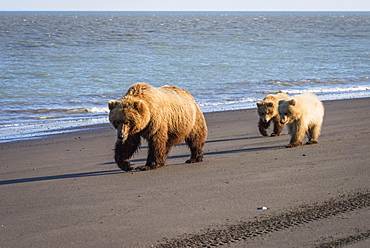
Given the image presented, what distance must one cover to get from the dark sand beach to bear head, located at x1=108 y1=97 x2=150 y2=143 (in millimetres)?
656

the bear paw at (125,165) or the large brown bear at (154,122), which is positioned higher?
the large brown bear at (154,122)

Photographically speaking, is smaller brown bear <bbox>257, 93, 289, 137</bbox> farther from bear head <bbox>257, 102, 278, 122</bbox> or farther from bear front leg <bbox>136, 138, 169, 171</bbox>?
bear front leg <bbox>136, 138, 169, 171</bbox>

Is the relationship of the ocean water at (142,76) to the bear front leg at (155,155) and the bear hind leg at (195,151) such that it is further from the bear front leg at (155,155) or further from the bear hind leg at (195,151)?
the bear front leg at (155,155)

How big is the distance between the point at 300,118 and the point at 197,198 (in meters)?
4.45

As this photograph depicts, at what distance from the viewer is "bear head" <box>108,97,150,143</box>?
7598mm

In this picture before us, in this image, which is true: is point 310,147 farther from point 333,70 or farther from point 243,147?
point 333,70

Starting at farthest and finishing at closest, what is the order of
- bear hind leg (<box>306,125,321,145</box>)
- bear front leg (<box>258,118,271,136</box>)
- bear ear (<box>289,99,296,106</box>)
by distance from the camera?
bear front leg (<box>258,118,271,136</box>)
bear hind leg (<box>306,125,321,145</box>)
bear ear (<box>289,99,296,106</box>)

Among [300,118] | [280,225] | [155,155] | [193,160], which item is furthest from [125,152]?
[300,118]

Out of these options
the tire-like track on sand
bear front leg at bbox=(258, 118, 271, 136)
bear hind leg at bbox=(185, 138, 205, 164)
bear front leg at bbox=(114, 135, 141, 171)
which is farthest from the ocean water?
the tire-like track on sand

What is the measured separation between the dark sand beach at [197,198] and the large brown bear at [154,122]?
306mm

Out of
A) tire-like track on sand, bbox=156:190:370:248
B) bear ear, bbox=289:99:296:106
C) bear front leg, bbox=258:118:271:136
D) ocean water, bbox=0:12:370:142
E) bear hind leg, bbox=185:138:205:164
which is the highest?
bear ear, bbox=289:99:296:106

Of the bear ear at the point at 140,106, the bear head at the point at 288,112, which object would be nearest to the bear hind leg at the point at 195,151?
the bear ear at the point at 140,106

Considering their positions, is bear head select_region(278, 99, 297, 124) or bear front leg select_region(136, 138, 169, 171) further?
bear head select_region(278, 99, 297, 124)

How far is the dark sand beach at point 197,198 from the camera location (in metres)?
5.02
